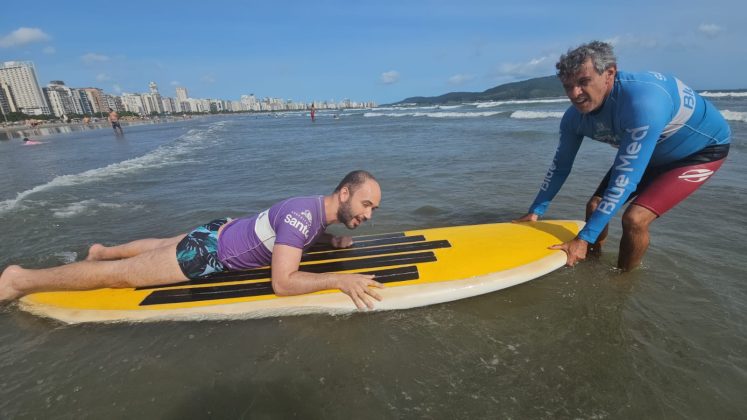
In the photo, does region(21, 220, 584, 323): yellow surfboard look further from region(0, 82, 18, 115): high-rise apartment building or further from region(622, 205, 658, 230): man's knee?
region(0, 82, 18, 115): high-rise apartment building

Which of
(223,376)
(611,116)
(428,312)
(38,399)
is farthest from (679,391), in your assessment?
(38,399)

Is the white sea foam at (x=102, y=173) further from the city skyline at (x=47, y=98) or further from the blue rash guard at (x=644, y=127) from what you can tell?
the city skyline at (x=47, y=98)

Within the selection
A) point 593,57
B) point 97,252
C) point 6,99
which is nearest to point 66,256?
point 97,252

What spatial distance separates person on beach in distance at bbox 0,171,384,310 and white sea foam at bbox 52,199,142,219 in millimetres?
4063

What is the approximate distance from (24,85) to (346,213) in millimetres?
177805

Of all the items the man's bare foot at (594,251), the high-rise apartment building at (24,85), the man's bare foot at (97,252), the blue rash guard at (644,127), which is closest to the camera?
the blue rash guard at (644,127)

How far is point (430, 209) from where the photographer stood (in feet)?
21.0

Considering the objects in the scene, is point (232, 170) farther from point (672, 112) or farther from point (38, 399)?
point (672, 112)

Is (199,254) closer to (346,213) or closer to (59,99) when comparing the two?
(346,213)

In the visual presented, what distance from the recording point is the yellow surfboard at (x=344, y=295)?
3.23 m

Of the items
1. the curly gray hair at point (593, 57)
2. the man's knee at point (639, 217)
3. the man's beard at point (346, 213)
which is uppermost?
the curly gray hair at point (593, 57)

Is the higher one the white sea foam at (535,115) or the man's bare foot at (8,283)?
the man's bare foot at (8,283)

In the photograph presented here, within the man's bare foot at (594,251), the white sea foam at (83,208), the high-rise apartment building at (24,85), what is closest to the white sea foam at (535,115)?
the man's bare foot at (594,251)

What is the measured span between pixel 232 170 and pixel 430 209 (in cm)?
762
